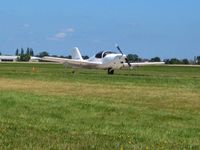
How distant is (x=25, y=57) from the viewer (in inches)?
7810

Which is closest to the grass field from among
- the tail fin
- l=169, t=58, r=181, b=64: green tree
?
the tail fin

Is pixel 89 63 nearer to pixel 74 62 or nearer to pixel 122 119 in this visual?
pixel 74 62

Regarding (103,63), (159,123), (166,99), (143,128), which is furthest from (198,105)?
(103,63)

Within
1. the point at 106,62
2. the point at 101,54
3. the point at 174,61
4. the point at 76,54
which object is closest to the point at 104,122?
the point at 106,62

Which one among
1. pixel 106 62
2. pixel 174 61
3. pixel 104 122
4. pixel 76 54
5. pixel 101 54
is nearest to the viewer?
pixel 104 122

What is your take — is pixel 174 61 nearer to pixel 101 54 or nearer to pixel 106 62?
pixel 101 54

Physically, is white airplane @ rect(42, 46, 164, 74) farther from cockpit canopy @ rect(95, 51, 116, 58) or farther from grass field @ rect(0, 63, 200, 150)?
grass field @ rect(0, 63, 200, 150)

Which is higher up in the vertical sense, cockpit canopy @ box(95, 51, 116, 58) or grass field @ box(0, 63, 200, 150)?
cockpit canopy @ box(95, 51, 116, 58)

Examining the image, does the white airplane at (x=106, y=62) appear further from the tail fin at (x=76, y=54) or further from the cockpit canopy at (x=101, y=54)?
the tail fin at (x=76, y=54)

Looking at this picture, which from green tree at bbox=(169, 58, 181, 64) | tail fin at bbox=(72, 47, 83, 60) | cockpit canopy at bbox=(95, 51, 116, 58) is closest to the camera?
cockpit canopy at bbox=(95, 51, 116, 58)

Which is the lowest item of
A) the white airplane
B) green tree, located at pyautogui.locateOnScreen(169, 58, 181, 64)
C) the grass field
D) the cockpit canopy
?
the grass field

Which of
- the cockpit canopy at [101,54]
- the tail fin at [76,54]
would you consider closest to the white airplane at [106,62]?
the cockpit canopy at [101,54]

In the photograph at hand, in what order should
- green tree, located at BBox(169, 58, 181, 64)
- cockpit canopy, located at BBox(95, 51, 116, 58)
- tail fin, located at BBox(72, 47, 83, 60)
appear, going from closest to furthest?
1. cockpit canopy, located at BBox(95, 51, 116, 58)
2. tail fin, located at BBox(72, 47, 83, 60)
3. green tree, located at BBox(169, 58, 181, 64)

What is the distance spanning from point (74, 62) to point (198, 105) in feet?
125
